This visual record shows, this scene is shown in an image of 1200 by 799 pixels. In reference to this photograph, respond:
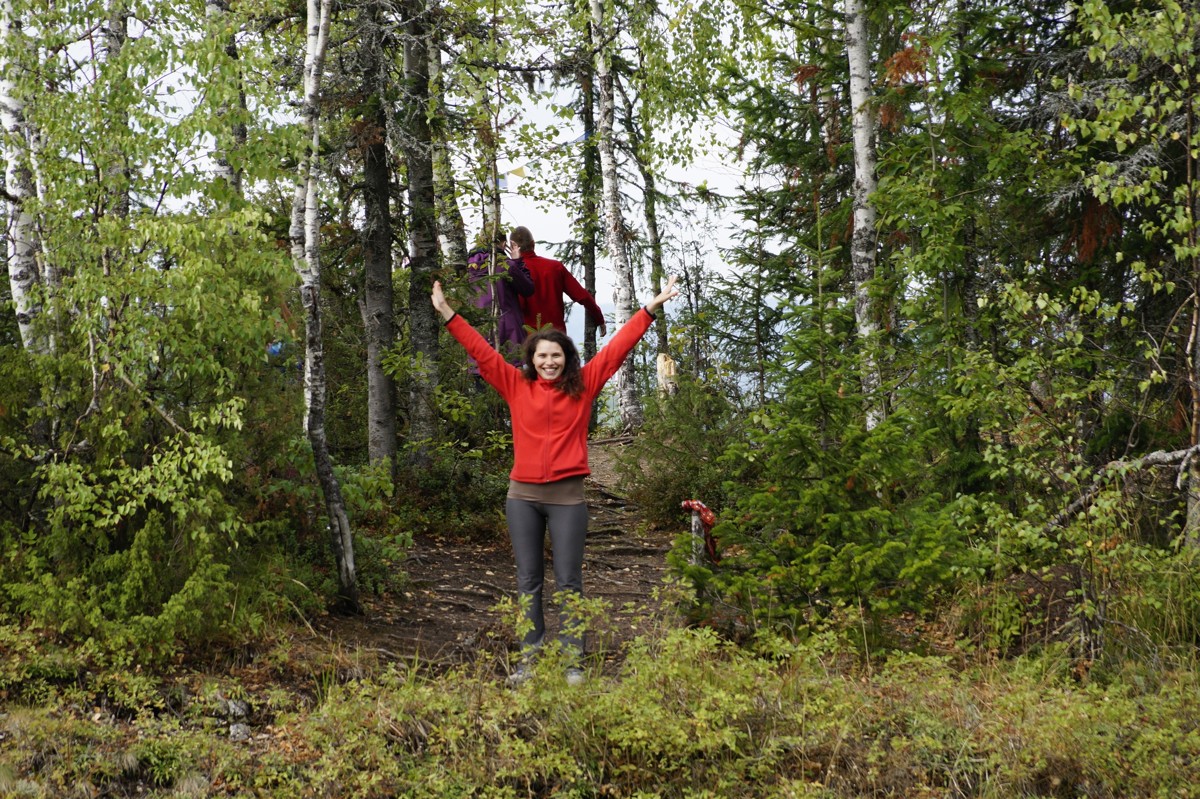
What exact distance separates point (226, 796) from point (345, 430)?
8.77 m

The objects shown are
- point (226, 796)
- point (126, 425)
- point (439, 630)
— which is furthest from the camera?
point (439, 630)

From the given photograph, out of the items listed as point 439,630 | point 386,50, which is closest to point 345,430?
point 386,50

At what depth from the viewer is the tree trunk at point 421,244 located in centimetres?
1095

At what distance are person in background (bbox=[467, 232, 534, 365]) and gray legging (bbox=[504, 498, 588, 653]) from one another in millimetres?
3487

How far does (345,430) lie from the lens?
13.0 m

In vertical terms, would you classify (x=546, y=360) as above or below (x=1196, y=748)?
above

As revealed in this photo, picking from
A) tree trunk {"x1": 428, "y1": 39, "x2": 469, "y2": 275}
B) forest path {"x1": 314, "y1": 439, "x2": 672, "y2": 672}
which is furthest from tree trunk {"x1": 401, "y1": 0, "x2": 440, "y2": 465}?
forest path {"x1": 314, "y1": 439, "x2": 672, "y2": 672}

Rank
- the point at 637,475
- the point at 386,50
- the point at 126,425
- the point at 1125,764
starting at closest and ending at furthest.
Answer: the point at 1125,764 < the point at 126,425 < the point at 386,50 < the point at 637,475

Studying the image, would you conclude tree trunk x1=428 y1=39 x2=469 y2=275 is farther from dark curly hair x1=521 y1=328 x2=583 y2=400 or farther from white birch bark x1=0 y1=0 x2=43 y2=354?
dark curly hair x1=521 y1=328 x2=583 y2=400

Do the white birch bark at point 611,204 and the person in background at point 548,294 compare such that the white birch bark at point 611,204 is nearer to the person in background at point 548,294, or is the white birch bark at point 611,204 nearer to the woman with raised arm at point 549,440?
the person in background at point 548,294

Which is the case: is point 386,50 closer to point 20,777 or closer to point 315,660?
point 315,660

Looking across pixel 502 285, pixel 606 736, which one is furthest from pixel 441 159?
pixel 606 736

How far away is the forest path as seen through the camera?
700cm

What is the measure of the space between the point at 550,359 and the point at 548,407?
0.28 m
